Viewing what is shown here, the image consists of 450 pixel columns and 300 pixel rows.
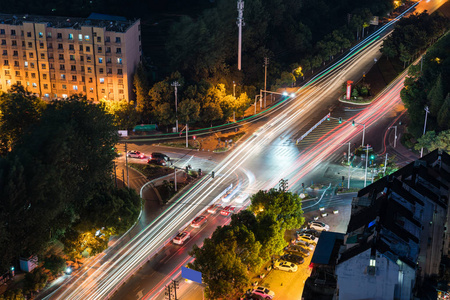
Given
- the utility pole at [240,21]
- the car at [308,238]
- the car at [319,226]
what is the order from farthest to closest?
the utility pole at [240,21] < the car at [319,226] < the car at [308,238]

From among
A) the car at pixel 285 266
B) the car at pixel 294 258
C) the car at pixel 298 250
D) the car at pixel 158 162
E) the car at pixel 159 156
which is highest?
the car at pixel 159 156

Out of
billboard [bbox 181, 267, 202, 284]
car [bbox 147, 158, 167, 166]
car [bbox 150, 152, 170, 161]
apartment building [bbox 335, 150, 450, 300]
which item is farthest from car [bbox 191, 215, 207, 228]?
apartment building [bbox 335, 150, 450, 300]

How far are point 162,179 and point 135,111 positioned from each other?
23.6 metres

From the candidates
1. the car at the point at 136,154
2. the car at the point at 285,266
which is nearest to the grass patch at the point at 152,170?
the car at the point at 136,154

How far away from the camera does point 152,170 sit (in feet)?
322

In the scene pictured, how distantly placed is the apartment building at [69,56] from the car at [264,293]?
60955 mm

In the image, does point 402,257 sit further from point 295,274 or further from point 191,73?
point 191,73

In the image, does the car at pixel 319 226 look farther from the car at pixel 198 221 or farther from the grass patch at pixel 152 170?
the grass patch at pixel 152 170

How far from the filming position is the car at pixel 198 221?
80188mm

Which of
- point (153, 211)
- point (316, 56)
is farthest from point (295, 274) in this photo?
point (316, 56)

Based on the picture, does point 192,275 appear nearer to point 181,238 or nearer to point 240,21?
point 181,238

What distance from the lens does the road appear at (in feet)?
231

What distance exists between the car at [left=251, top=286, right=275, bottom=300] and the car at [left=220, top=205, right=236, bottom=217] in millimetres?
19010

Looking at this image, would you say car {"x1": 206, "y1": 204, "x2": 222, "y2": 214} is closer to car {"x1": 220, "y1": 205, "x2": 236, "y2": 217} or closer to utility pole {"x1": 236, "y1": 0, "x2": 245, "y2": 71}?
car {"x1": 220, "y1": 205, "x2": 236, "y2": 217}
